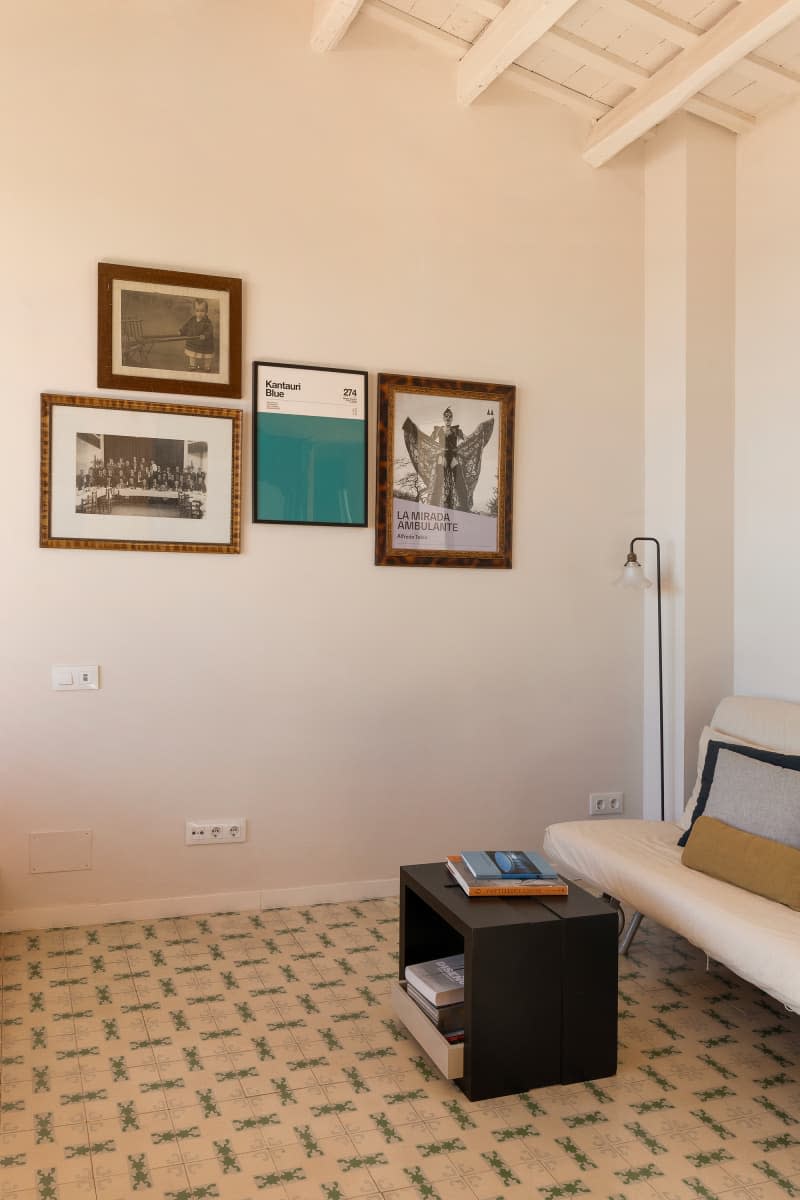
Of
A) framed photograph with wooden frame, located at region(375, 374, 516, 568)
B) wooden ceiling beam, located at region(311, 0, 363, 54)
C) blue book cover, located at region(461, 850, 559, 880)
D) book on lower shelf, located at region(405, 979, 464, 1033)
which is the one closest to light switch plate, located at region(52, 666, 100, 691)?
framed photograph with wooden frame, located at region(375, 374, 516, 568)

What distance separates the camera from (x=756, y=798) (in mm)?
2816

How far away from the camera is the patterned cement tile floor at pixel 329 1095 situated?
1915 mm

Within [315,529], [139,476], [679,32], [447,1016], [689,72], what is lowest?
[447,1016]

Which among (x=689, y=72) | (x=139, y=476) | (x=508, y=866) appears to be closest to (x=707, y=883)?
(x=508, y=866)

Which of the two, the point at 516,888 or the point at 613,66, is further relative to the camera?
the point at 613,66

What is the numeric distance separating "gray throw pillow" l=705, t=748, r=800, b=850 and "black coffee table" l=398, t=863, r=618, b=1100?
672 millimetres

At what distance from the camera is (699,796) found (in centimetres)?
318

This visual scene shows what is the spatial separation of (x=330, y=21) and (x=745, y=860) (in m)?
3.09

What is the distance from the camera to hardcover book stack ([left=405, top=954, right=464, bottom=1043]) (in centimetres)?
234

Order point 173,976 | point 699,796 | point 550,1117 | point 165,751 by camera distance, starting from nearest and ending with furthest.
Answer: point 550,1117 < point 173,976 < point 699,796 < point 165,751

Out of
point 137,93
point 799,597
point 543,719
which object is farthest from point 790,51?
point 543,719

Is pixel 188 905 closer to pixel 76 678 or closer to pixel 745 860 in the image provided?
pixel 76 678

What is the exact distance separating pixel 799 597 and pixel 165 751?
239cm

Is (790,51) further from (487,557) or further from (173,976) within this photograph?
(173,976)
